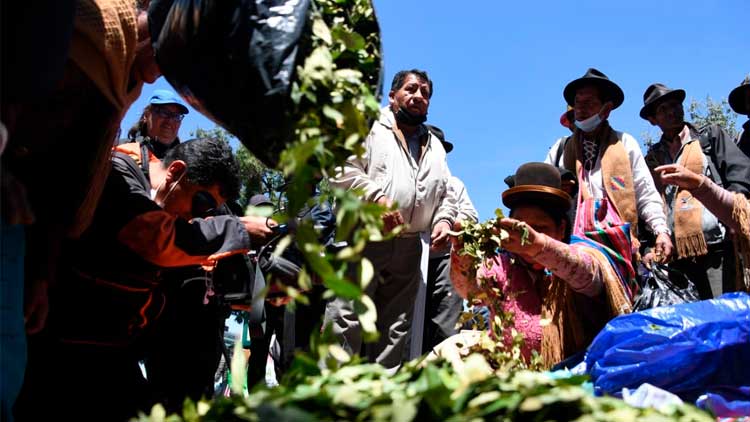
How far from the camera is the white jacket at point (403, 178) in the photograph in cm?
402

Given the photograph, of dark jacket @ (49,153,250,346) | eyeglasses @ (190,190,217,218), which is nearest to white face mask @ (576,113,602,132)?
eyeglasses @ (190,190,217,218)

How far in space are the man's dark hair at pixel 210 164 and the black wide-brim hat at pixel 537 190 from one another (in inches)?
47.9

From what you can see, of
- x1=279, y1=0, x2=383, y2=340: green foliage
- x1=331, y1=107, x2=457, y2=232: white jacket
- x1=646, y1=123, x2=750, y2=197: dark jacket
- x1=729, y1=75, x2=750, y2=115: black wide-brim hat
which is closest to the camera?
x1=279, y1=0, x2=383, y2=340: green foliage

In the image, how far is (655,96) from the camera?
4.95 m

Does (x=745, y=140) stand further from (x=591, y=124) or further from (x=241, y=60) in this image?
(x=241, y=60)

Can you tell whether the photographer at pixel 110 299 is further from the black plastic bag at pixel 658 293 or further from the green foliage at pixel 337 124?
the black plastic bag at pixel 658 293

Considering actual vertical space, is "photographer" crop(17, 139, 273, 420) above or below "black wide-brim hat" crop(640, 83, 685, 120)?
below

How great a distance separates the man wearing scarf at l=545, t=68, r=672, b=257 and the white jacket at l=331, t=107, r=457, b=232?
0.81 meters

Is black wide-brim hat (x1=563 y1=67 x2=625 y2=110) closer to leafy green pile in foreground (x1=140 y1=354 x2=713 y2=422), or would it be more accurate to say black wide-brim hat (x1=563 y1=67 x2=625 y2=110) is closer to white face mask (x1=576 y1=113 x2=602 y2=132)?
white face mask (x1=576 y1=113 x2=602 y2=132)

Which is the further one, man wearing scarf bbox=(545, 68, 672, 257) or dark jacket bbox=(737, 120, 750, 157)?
dark jacket bbox=(737, 120, 750, 157)

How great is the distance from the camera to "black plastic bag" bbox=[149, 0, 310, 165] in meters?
1.44

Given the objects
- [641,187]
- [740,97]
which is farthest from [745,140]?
[641,187]

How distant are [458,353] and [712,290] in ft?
7.72

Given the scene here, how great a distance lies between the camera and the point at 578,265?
2.86m
